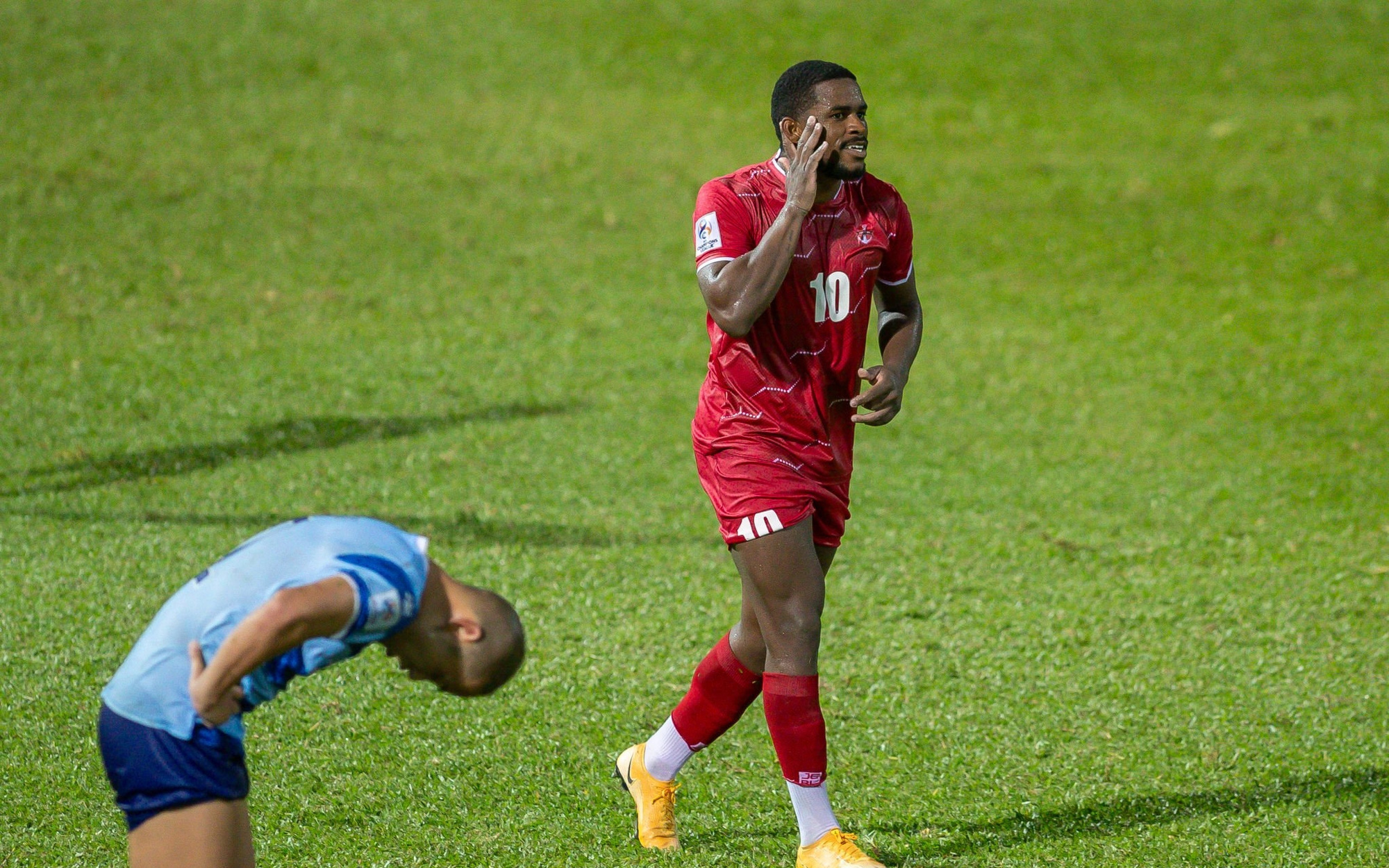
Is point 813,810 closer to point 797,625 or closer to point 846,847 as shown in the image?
point 846,847

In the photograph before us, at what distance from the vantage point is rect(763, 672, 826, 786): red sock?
430 cm

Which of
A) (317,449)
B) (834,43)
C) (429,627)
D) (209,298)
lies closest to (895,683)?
(429,627)

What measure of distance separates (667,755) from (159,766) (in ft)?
6.41

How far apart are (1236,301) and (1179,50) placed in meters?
7.16

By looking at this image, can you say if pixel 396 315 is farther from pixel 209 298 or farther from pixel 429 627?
pixel 429 627

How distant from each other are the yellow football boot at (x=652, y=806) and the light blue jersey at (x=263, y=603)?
181 cm

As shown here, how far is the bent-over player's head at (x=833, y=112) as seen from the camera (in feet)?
13.9

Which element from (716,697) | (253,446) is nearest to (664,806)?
(716,697)

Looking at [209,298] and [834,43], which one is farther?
[834,43]

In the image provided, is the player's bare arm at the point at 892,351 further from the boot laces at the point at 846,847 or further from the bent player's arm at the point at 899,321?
the boot laces at the point at 846,847

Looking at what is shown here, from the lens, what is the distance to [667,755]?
4750mm

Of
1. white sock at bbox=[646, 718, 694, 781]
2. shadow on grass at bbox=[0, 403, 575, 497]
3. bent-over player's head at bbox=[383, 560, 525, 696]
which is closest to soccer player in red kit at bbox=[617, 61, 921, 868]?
white sock at bbox=[646, 718, 694, 781]

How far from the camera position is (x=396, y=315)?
39.7 ft

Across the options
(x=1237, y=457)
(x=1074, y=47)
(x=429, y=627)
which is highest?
(x=1074, y=47)
